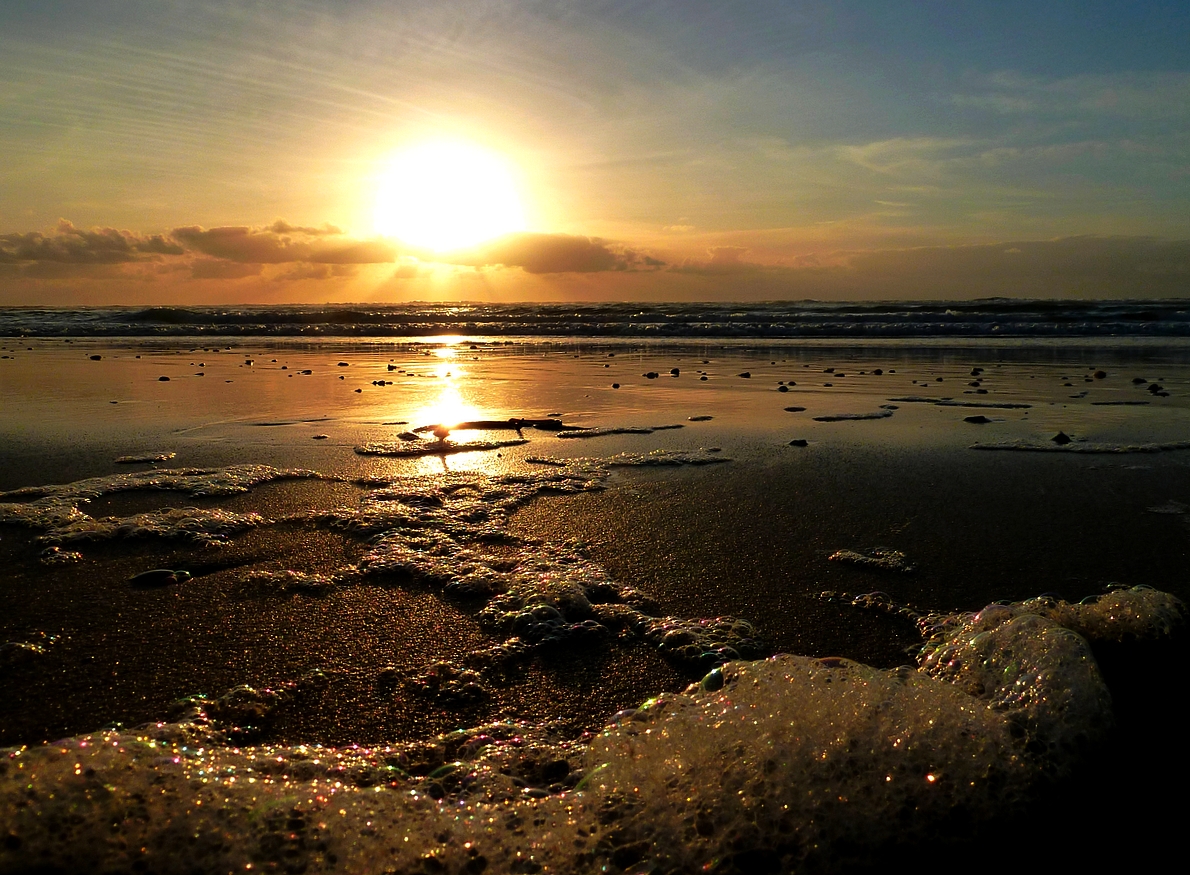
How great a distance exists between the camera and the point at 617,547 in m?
3.54

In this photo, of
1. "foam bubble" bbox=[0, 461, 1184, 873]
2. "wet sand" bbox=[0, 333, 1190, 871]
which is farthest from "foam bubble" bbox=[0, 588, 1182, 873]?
"wet sand" bbox=[0, 333, 1190, 871]

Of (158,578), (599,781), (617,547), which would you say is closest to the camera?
(599,781)

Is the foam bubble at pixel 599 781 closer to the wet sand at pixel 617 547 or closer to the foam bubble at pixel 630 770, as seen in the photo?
the foam bubble at pixel 630 770

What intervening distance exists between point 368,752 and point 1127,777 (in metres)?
1.84

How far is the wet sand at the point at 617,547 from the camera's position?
7.27 ft

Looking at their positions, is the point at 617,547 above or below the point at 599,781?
above

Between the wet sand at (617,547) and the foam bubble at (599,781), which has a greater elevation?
the wet sand at (617,547)

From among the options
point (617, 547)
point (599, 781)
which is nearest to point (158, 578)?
point (617, 547)

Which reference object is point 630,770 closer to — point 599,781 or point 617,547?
point 599,781

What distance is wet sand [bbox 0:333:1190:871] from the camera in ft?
7.27

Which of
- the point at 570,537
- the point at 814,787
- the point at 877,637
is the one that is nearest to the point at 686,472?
the point at 570,537

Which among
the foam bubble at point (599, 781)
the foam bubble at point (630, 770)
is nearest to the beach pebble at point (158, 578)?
the foam bubble at point (630, 770)

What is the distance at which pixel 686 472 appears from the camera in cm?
498

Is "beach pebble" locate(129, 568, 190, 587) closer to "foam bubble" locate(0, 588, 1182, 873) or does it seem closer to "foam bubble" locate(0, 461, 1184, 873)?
"foam bubble" locate(0, 461, 1184, 873)
